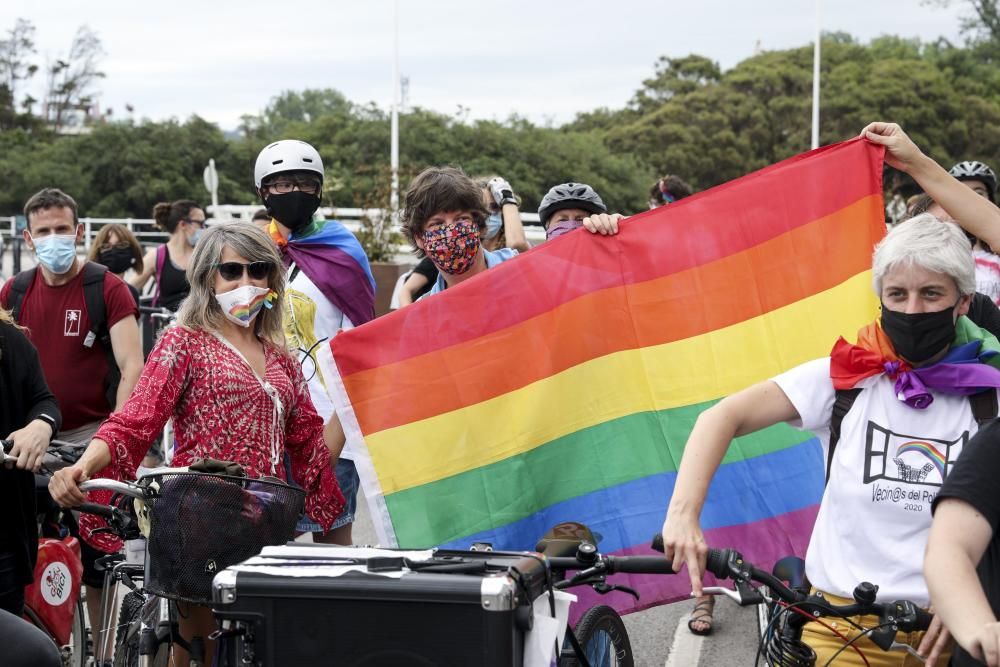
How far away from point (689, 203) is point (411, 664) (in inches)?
120

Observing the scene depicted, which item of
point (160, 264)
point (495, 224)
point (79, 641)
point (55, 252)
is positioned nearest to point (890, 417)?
point (79, 641)

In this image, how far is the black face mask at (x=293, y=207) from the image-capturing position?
5656 mm

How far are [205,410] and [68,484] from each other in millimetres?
547

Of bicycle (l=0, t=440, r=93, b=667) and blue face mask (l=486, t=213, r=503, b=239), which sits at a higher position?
blue face mask (l=486, t=213, r=503, b=239)

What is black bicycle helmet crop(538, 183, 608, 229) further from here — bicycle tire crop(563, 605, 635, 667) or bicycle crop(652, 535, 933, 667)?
bicycle crop(652, 535, 933, 667)

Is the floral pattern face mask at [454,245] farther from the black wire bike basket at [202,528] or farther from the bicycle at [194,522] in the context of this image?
the black wire bike basket at [202,528]

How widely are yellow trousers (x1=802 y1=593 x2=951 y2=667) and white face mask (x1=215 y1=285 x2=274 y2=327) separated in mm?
2098

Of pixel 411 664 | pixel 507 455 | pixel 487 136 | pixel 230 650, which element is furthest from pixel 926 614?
pixel 487 136

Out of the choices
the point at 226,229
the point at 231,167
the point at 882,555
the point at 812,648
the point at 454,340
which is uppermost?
the point at 231,167

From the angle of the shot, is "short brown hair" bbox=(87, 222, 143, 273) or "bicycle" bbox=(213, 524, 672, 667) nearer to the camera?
"bicycle" bbox=(213, 524, 672, 667)

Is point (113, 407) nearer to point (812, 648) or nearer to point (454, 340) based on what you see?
point (454, 340)

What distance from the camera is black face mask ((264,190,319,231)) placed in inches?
223

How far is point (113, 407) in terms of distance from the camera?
253 inches

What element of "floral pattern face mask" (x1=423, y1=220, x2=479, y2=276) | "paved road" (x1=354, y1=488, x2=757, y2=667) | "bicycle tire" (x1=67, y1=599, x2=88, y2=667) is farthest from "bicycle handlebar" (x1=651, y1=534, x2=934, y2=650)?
"bicycle tire" (x1=67, y1=599, x2=88, y2=667)
